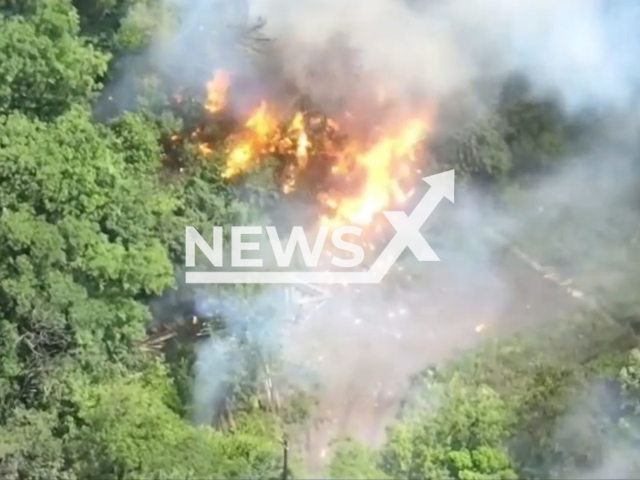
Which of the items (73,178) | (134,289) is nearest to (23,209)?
(73,178)

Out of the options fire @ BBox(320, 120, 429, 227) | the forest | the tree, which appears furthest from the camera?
fire @ BBox(320, 120, 429, 227)

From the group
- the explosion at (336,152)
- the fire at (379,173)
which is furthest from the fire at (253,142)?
the fire at (379,173)

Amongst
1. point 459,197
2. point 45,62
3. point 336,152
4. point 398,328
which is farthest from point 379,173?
point 45,62

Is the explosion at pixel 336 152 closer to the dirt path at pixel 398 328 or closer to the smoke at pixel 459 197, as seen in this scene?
the smoke at pixel 459 197

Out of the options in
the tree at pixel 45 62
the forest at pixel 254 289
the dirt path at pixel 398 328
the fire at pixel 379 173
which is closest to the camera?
the forest at pixel 254 289

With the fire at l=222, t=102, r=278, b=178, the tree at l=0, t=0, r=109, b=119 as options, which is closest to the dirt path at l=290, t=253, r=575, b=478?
the fire at l=222, t=102, r=278, b=178

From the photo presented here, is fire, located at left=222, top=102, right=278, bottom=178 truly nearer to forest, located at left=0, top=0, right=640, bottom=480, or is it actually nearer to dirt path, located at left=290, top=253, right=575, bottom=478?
forest, located at left=0, top=0, right=640, bottom=480

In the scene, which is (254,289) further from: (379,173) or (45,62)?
(45,62)
